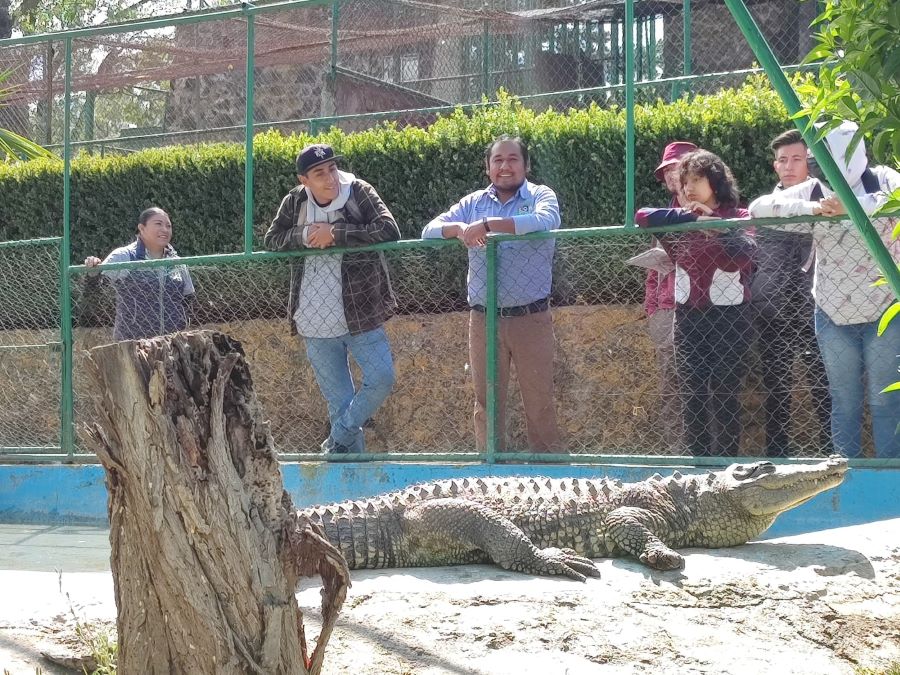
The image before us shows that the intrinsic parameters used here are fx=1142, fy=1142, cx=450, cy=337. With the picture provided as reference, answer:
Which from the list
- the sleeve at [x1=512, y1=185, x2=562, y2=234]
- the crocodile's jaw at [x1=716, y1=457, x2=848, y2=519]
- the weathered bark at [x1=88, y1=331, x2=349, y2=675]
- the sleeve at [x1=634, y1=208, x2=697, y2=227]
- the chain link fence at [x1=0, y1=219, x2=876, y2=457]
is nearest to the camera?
the weathered bark at [x1=88, y1=331, x2=349, y2=675]

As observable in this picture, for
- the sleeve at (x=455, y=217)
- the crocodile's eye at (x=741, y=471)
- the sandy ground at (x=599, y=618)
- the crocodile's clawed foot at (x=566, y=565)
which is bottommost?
the sandy ground at (x=599, y=618)

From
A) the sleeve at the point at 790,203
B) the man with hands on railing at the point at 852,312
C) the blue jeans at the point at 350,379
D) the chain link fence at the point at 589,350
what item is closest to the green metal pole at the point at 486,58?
the chain link fence at the point at 589,350

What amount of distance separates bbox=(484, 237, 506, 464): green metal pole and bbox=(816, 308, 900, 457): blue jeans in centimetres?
166

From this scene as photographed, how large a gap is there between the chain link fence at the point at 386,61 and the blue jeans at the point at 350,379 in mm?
4447

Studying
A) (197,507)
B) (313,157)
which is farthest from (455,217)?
(197,507)

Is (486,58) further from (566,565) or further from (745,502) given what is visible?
(566,565)

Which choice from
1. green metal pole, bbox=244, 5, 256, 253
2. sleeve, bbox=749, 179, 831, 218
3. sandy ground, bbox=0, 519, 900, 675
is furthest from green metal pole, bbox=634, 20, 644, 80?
sandy ground, bbox=0, 519, 900, 675

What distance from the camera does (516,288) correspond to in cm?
609

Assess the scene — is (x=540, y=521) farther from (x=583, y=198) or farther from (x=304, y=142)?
(x=304, y=142)

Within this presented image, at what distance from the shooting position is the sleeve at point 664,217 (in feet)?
18.9

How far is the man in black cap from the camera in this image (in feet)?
20.8

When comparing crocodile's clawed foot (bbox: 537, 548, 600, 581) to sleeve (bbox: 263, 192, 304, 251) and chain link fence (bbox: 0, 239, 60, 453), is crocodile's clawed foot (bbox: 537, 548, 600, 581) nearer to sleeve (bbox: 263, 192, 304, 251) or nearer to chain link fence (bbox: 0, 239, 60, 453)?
sleeve (bbox: 263, 192, 304, 251)

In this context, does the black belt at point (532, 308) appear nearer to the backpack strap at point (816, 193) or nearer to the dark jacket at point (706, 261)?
the dark jacket at point (706, 261)

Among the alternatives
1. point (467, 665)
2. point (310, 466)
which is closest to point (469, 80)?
point (310, 466)
